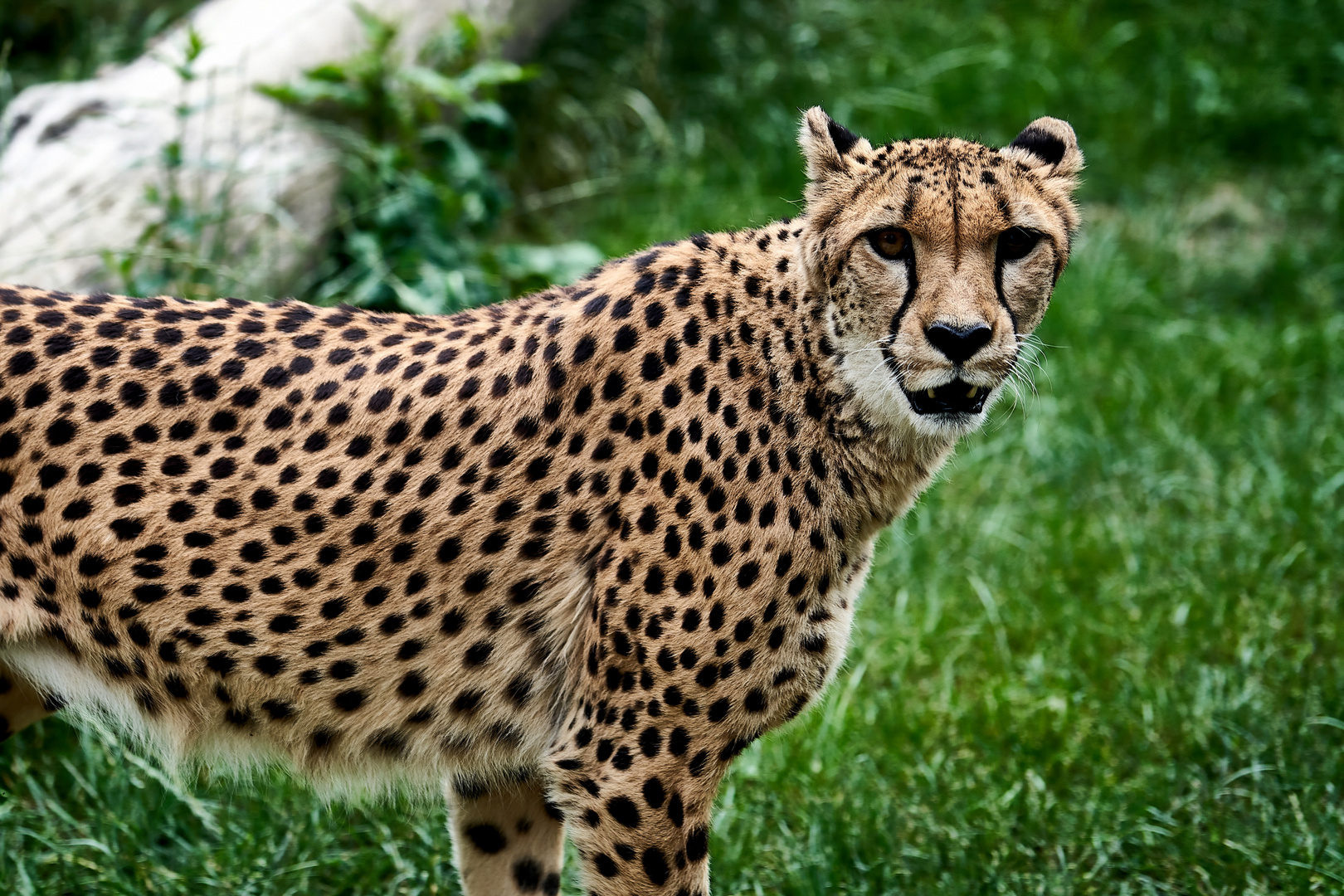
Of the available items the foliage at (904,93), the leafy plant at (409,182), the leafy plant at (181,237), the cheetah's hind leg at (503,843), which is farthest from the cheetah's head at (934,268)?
the foliage at (904,93)

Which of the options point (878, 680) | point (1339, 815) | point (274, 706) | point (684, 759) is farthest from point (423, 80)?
point (1339, 815)

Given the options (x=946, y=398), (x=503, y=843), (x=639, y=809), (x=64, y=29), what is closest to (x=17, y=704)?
(x=503, y=843)

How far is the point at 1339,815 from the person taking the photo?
360cm

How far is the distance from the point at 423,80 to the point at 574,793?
3.57 metres

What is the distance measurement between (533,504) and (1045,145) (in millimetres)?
1355

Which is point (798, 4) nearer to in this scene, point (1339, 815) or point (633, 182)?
point (633, 182)

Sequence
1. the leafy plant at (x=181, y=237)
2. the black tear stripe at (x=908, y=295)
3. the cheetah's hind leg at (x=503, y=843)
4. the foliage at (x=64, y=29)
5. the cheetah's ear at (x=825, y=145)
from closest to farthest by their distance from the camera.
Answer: the black tear stripe at (x=908, y=295)
the cheetah's ear at (x=825, y=145)
the cheetah's hind leg at (x=503, y=843)
the leafy plant at (x=181, y=237)
the foliage at (x=64, y=29)

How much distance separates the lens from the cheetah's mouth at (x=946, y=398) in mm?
2766

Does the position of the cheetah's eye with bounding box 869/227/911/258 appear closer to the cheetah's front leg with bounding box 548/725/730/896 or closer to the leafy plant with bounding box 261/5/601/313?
the cheetah's front leg with bounding box 548/725/730/896

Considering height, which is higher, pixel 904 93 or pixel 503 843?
pixel 904 93

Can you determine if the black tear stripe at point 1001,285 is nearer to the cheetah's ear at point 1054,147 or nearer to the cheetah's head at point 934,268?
the cheetah's head at point 934,268

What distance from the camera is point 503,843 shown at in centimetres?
331

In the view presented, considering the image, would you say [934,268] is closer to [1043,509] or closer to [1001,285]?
[1001,285]

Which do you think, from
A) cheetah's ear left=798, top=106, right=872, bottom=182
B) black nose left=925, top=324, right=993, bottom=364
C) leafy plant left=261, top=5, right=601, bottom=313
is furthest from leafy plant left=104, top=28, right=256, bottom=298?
black nose left=925, top=324, right=993, bottom=364
